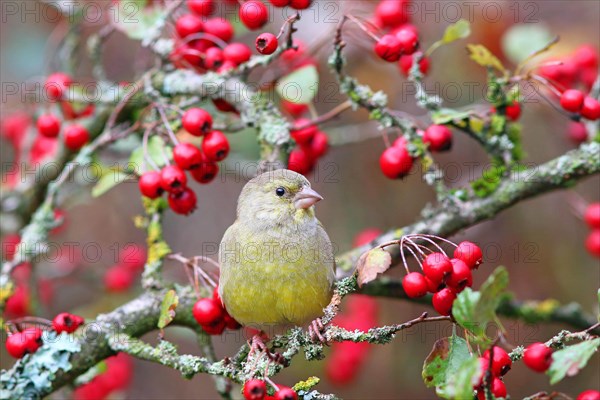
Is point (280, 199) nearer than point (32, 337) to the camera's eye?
No

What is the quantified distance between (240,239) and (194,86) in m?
0.86

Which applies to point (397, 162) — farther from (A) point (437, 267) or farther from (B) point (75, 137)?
(B) point (75, 137)

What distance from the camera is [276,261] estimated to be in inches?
132

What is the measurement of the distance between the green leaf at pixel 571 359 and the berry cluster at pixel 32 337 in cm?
199

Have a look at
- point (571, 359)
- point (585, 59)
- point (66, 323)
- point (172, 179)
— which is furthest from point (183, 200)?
point (585, 59)

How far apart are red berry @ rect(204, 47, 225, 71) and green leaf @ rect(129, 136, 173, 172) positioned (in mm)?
499

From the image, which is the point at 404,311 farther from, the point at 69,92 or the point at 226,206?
the point at 69,92

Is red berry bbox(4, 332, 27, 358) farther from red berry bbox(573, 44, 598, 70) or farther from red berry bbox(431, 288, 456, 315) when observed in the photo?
red berry bbox(573, 44, 598, 70)

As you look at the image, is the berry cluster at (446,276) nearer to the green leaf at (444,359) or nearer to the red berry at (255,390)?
the green leaf at (444,359)

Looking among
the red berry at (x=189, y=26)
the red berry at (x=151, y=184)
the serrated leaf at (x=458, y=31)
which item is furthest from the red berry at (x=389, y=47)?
the red berry at (x=151, y=184)

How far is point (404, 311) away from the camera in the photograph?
5793 mm

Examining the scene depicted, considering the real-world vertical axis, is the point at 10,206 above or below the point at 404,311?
above

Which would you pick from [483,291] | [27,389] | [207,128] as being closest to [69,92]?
[207,128]

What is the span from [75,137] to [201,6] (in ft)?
3.20
